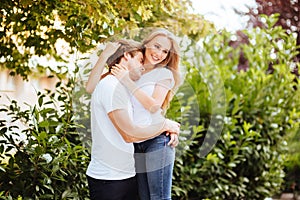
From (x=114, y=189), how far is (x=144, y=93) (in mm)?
432

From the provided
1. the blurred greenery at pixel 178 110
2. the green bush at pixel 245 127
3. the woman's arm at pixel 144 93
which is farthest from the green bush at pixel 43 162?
the green bush at pixel 245 127

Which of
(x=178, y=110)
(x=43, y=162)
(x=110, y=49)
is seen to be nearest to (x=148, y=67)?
(x=110, y=49)

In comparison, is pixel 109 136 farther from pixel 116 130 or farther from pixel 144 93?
pixel 144 93

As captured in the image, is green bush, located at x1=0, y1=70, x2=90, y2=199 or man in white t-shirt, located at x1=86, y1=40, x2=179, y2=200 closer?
man in white t-shirt, located at x1=86, y1=40, x2=179, y2=200

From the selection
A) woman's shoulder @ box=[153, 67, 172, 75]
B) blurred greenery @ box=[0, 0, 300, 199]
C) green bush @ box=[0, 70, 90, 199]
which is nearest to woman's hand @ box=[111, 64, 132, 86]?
woman's shoulder @ box=[153, 67, 172, 75]

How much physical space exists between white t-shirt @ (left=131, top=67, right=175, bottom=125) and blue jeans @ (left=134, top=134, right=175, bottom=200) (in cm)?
13

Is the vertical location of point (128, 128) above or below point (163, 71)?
below

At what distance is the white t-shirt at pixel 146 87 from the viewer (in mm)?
2197

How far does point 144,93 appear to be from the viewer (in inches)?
86.6

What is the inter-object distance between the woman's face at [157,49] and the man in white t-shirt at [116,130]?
0.04 meters

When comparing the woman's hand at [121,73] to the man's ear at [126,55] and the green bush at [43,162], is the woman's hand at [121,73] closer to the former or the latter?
the man's ear at [126,55]

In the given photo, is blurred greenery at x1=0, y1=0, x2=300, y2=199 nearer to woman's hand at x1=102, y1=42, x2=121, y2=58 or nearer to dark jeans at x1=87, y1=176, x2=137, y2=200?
woman's hand at x1=102, y1=42, x2=121, y2=58

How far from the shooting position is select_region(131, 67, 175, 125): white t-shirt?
2.20 meters

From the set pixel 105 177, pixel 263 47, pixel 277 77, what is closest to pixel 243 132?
pixel 277 77
